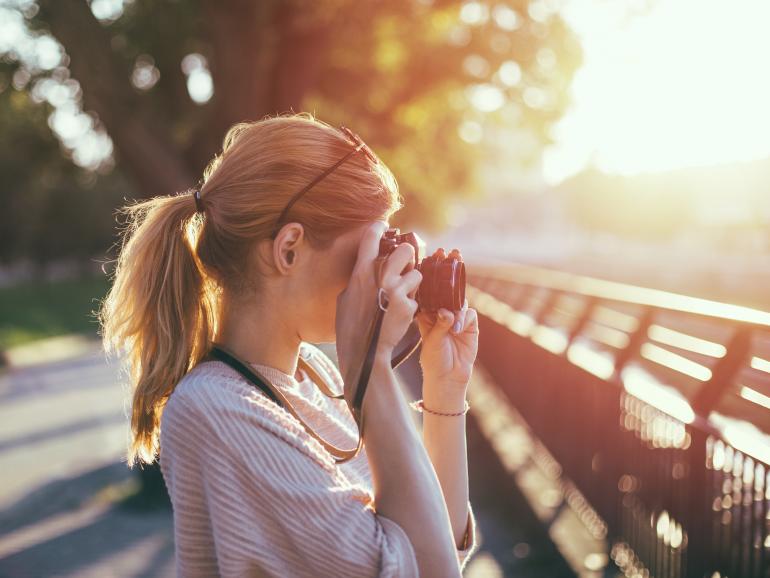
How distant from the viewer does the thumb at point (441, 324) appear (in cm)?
182

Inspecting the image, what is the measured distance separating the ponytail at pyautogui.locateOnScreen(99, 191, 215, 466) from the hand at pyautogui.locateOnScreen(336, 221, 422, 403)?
355mm

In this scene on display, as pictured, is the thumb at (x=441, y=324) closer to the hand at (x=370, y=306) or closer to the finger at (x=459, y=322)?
the finger at (x=459, y=322)

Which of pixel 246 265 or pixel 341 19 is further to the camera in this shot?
pixel 341 19

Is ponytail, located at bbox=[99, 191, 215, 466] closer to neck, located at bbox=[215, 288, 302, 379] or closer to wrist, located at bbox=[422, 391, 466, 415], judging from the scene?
neck, located at bbox=[215, 288, 302, 379]

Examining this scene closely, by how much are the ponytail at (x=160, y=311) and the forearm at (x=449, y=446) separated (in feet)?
1.74

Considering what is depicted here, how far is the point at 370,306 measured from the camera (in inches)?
63.0

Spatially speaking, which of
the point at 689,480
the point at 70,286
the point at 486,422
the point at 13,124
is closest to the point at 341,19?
the point at 486,422

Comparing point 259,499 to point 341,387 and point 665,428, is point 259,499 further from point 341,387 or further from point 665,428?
point 665,428

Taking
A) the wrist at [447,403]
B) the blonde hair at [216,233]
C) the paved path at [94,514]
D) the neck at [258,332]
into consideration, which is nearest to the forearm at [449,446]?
the wrist at [447,403]

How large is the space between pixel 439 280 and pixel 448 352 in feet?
0.67

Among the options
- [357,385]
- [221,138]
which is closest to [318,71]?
[221,138]

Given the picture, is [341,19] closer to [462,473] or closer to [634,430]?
[634,430]

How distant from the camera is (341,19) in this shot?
9.94m

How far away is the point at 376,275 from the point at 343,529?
0.47 meters
